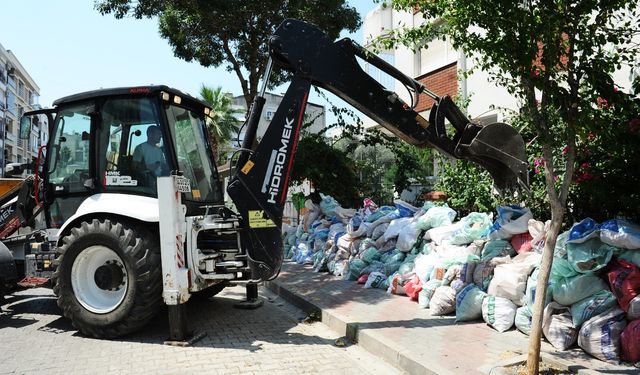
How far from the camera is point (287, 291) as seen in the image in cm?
766

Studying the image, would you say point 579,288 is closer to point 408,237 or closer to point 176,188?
point 408,237

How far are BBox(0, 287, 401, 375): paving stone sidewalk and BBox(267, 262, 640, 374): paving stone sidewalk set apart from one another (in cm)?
19

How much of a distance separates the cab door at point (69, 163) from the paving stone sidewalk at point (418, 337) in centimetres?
321

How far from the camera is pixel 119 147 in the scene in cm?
565

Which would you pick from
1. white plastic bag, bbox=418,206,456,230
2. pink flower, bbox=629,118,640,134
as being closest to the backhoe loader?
pink flower, bbox=629,118,640,134

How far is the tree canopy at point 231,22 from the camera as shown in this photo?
10.7 metres

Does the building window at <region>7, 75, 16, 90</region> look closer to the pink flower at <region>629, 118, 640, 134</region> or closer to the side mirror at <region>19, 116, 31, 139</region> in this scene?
the side mirror at <region>19, 116, 31, 139</region>

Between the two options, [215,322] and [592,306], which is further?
[215,322]

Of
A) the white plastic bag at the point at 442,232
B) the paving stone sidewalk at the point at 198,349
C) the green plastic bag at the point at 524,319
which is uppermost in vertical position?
the white plastic bag at the point at 442,232

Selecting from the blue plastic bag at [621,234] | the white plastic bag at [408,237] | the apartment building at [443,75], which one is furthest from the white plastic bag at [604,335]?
the apartment building at [443,75]

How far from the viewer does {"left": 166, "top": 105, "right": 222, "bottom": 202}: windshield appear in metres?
5.74

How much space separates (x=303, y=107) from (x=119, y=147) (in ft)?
7.05

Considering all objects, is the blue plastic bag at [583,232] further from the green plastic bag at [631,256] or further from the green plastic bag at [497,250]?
the green plastic bag at [497,250]

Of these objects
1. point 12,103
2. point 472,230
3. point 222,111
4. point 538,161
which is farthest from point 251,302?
point 12,103
